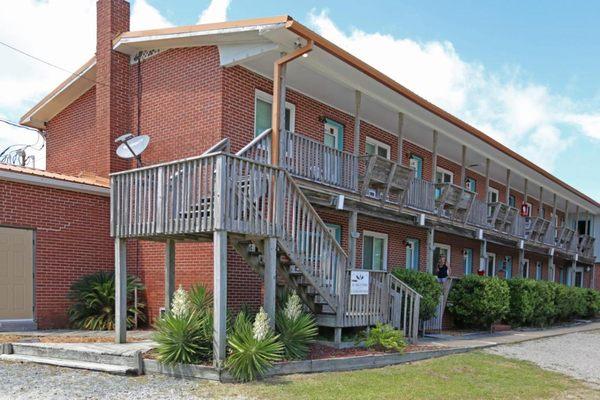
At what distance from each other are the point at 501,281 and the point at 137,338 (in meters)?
10.2

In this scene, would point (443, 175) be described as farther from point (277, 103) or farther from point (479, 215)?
point (277, 103)

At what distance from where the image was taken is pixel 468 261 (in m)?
21.3

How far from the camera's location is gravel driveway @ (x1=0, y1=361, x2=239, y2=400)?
22.2 ft

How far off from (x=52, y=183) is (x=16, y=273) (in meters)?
2.02

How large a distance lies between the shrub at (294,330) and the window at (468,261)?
44.2 ft

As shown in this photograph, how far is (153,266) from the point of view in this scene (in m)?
12.8

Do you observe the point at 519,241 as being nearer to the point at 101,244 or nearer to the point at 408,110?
the point at 408,110

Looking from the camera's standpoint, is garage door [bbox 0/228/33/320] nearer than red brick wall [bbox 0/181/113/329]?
Yes

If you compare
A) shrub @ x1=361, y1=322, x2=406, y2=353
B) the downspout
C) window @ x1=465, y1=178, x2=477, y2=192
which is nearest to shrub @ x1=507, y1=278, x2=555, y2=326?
window @ x1=465, y1=178, x2=477, y2=192

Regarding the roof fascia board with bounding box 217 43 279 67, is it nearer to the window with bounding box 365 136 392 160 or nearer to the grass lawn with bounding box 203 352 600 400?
the window with bounding box 365 136 392 160

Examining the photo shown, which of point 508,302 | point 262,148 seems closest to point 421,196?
point 508,302

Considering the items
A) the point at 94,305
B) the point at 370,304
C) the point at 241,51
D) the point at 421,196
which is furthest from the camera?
the point at 421,196

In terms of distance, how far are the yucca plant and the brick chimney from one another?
22.3 ft

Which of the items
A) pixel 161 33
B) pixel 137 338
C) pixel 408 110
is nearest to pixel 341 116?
pixel 408 110
